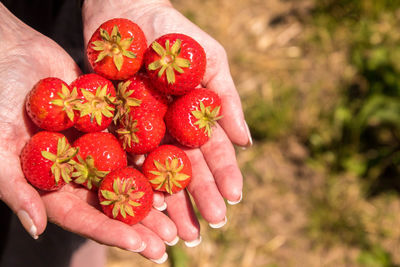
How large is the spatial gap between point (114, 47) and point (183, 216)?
→ 35.8 inches

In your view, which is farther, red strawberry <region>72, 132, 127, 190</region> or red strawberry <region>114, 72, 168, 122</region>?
red strawberry <region>114, 72, 168, 122</region>

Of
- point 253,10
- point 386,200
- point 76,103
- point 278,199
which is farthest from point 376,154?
point 76,103

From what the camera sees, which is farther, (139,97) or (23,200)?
(139,97)

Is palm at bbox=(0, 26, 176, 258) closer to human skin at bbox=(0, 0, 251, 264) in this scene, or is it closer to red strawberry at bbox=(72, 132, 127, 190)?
human skin at bbox=(0, 0, 251, 264)

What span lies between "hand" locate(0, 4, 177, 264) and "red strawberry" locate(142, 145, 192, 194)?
159 millimetres

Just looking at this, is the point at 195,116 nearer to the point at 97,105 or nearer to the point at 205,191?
the point at 205,191

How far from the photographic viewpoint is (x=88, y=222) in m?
2.01

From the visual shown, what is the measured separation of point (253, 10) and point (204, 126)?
2627mm

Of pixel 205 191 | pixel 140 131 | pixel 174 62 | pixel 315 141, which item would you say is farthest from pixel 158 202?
pixel 315 141

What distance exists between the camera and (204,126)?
7.45 feet

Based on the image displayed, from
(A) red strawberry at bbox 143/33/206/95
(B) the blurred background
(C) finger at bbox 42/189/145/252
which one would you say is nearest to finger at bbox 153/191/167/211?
(C) finger at bbox 42/189/145/252

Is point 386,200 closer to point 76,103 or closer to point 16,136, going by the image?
point 76,103

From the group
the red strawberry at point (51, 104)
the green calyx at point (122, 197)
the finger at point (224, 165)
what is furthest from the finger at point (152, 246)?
the red strawberry at point (51, 104)

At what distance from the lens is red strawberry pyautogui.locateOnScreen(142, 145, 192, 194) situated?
2166 mm
